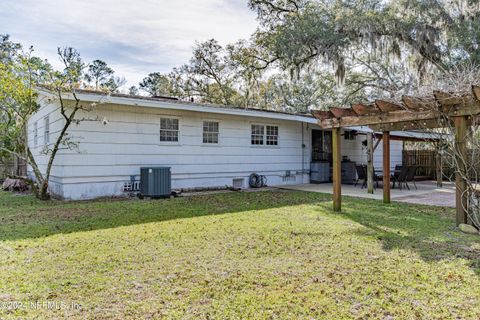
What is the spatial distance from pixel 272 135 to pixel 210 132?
9.04 feet

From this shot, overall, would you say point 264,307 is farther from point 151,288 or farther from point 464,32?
point 464,32

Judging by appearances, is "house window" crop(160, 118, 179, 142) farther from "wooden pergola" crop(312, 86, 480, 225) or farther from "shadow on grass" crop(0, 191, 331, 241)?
"wooden pergola" crop(312, 86, 480, 225)

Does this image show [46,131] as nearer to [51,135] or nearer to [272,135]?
[51,135]

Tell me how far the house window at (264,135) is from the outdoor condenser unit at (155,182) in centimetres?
395

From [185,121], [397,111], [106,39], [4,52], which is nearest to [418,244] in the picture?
[397,111]

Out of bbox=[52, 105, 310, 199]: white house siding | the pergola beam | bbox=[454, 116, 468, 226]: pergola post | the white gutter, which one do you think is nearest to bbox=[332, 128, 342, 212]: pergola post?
the pergola beam

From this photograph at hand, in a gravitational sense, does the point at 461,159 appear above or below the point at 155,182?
above

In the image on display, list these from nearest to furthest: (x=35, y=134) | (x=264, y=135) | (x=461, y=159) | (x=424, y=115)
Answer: (x=461, y=159), (x=424, y=115), (x=35, y=134), (x=264, y=135)

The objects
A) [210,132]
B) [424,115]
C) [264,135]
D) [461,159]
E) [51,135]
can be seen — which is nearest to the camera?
[461,159]

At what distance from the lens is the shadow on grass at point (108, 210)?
5496 mm

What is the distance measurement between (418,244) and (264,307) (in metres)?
2.84

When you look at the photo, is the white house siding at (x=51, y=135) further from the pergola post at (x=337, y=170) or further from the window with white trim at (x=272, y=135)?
the window with white trim at (x=272, y=135)

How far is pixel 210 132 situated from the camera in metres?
11.1

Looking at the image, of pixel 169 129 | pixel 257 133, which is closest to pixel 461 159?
pixel 169 129
